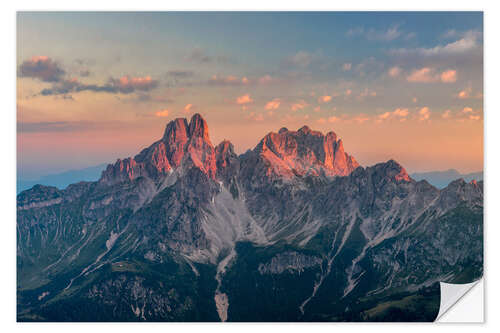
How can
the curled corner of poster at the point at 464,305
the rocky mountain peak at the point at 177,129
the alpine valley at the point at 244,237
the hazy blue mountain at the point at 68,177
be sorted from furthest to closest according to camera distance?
1. the rocky mountain peak at the point at 177,129
2. the alpine valley at the point at 244,237
3. the hazy blue mountain at the point at 68,177
4. the curled corner of poster at the point at 464,305

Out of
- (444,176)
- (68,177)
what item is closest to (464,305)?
(444,176)

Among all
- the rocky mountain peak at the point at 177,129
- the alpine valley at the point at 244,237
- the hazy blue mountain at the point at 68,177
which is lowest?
the alpine valley at the point at 244,237

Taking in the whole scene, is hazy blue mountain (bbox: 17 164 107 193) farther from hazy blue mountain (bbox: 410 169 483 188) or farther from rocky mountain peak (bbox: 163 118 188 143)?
hazy blue mountain (bbox: 410 169 483 188)

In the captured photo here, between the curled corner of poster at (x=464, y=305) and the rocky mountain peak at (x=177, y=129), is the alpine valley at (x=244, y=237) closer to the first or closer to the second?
the rocky mountain peak at (x=177, y=129)

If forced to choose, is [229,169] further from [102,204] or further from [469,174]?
[469,174]

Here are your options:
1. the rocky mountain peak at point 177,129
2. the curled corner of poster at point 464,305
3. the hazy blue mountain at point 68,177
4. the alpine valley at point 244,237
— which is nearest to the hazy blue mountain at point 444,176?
the alpine valley at point 244,237

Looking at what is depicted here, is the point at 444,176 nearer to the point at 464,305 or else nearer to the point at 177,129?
the point at 464,305
